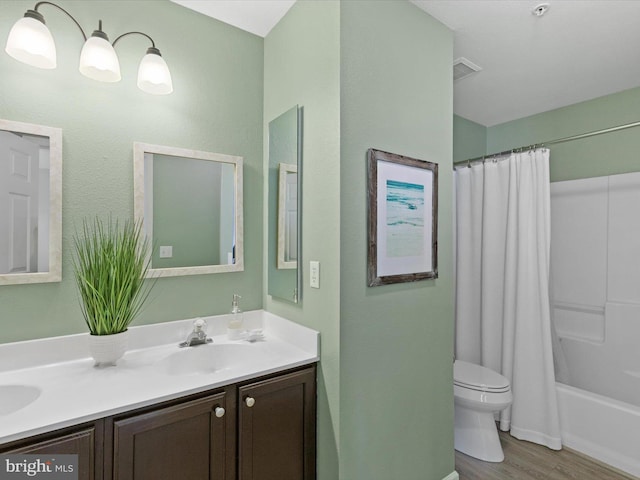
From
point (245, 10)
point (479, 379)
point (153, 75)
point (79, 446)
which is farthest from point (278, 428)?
point (245, 10)

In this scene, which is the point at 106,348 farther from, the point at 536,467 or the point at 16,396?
the point at 536,467

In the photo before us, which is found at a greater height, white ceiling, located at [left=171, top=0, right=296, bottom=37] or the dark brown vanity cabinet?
white ceiling, located at [left=171, top=0, right=296, bottom=37]

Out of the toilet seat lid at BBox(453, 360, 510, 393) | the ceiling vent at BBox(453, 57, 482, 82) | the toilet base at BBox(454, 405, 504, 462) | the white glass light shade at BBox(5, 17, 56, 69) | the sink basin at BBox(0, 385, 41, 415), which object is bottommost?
the toilet base at BBox(454, 405, 504, 462)

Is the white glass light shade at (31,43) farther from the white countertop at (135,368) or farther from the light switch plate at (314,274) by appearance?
the light switch plate at (314,274)

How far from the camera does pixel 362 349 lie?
1.48m

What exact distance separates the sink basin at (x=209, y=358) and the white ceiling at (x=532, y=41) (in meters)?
1.69

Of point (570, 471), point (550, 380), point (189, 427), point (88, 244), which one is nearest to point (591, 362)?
point (550, 380)

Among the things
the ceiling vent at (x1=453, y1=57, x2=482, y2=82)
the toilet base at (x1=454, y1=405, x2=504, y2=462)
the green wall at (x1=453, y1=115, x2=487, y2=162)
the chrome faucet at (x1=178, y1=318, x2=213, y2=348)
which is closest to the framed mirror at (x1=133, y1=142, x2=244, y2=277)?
the chrome faucet at (x1=178, y1=318, x2=213, y2=348)

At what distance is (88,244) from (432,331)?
1.67 meters

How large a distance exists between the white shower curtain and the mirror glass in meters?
1.68

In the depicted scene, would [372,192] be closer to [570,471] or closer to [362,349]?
[362,349]

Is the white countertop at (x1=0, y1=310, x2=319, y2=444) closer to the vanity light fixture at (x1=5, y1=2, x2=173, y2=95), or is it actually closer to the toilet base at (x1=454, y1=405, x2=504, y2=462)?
the vanity light fixture at (x1=5, y1=2, x2=173, y2=95)

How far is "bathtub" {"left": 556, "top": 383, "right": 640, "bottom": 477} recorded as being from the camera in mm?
2002

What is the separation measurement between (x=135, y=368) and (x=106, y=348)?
14 centimetres
